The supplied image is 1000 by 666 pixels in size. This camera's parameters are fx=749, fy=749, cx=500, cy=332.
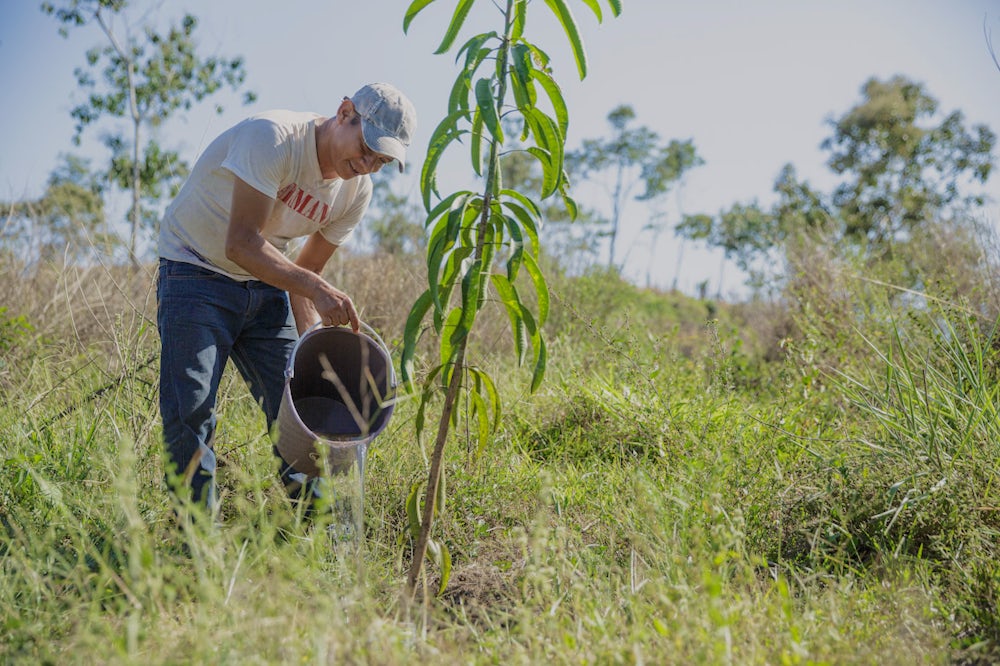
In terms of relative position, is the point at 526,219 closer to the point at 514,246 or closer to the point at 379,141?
the point at 514,246

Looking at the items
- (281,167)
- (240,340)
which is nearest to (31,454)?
(240,340)

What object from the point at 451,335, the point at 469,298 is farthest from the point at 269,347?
the point at 469,298

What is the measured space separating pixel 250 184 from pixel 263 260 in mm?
228

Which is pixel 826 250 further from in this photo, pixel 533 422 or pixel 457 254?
pixel 457 254

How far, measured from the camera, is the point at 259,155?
2.24 metres

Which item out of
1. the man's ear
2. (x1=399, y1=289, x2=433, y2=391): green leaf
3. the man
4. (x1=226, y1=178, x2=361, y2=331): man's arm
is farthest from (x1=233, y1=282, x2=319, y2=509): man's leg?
(x1=399, y1=289, x2=433, y2=391): green leaf

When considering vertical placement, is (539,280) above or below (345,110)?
below

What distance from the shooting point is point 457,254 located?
1.98m

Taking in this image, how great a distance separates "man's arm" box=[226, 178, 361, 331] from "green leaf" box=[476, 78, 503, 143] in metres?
0.72

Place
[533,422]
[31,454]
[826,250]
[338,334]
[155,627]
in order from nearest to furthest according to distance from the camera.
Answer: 1. [155,627]
2. [338,334]
3. [31,454]
4. [533,422]
5. [826,250]

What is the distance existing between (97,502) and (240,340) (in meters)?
0.69

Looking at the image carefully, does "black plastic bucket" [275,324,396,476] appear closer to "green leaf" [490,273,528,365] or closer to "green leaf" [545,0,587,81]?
"green leaf" [490,273,528,365]

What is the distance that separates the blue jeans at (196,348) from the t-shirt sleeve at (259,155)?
40 cm

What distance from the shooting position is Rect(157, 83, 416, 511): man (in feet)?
7.30
